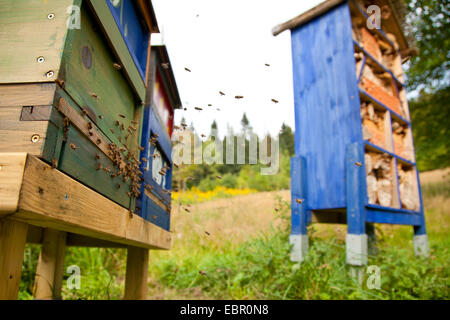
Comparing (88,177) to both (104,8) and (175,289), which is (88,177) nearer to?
(104,8)

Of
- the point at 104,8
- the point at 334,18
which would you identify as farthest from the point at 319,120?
the point at 104,8

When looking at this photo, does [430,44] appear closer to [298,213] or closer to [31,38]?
[298,213]

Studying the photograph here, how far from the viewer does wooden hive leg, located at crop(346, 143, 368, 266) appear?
3.19 m

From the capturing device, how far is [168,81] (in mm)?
2600

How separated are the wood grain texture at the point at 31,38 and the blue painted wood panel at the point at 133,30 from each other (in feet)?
1.40

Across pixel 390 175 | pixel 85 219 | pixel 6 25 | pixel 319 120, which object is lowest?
pixel 85 219

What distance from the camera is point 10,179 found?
676 millimetres

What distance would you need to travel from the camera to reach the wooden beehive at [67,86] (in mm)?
829

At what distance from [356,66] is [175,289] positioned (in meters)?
3.91

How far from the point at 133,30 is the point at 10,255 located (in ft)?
4.50

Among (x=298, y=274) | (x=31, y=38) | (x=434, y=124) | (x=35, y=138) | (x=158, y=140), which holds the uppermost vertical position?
(x=434, y=124)

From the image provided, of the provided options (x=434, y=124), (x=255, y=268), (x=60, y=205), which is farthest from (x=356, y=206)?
(x=434, y=124)

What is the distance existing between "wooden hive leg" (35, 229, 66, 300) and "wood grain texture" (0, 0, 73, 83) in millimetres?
2042

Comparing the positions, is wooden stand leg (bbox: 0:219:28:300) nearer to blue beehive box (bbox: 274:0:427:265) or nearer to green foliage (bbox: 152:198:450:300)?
green foliage (bbox: 152:198:450:300)
